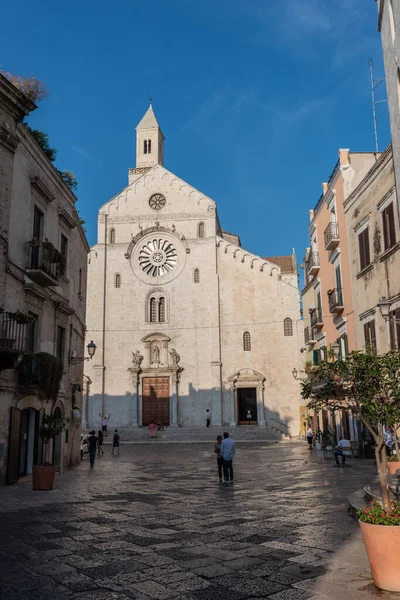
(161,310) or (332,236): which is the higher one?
(161,310)

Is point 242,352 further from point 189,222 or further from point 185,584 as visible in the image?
point 185,584

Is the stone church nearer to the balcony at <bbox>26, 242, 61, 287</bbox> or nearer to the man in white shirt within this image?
the man in white shirt

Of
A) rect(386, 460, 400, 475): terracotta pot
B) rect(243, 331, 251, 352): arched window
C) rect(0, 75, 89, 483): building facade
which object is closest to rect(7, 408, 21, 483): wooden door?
rect(0, 75, 89, 483): building facade

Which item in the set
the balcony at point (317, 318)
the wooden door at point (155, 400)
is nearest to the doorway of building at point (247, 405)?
the wooden door at point (155, 400)

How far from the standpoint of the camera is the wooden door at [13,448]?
44.9 feet

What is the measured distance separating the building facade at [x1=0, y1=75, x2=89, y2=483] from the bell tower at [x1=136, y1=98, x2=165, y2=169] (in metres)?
35.8

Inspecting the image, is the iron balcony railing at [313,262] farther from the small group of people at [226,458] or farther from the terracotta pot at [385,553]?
the terracotta pot at [385,553]

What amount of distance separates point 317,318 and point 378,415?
69.8ft

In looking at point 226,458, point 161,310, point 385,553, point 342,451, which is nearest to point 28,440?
point 226,458

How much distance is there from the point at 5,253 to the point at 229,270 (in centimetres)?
2956

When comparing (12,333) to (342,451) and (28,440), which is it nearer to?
(28,440)

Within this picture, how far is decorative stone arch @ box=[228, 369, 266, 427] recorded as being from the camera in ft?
131

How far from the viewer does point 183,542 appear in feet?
25.6

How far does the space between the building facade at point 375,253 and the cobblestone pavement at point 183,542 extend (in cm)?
541
